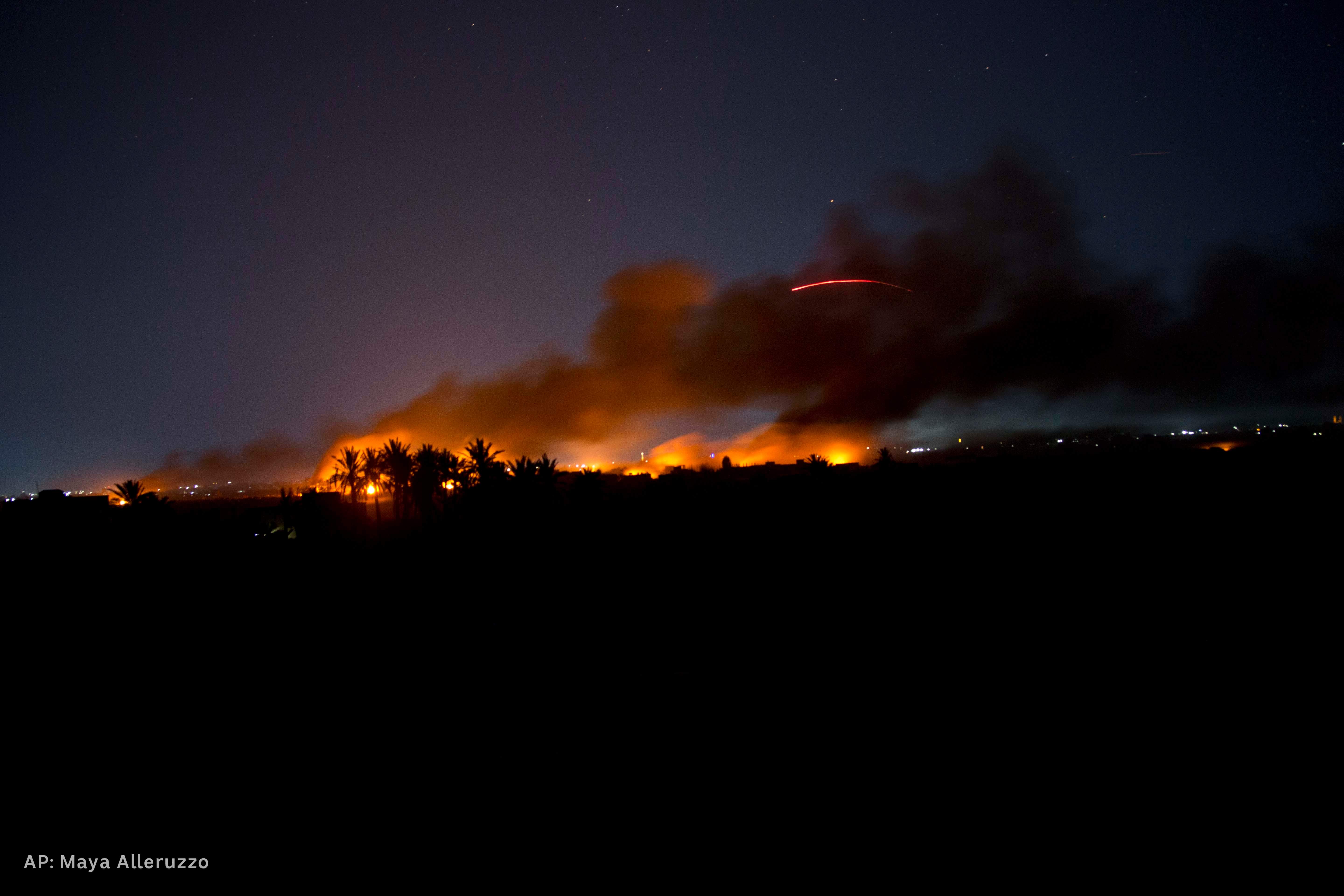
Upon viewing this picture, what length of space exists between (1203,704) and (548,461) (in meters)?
33.9

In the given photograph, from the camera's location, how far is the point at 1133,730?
7652 mm

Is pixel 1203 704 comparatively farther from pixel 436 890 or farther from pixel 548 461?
pixel 548 461

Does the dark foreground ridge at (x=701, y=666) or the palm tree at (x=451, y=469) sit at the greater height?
the palm tree at (x=451, y=469)

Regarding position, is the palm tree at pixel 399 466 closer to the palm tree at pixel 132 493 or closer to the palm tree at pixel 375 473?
the palm tree at pixel 375 473

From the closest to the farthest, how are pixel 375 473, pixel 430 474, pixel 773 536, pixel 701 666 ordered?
pixel 701 666
pixel 773 536
pixel 430 474
pixel 375 473

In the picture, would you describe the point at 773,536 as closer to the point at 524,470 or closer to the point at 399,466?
the point at 524,470

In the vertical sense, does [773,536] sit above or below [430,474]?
below

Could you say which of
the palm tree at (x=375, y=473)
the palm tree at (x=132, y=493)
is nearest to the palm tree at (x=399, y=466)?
the palm tree at (x=375, y=473)

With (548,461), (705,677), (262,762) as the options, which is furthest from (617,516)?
(262,762)

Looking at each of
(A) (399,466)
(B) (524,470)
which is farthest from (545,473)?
(A) (399,466)

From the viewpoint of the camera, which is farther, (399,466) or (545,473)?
(399,466)

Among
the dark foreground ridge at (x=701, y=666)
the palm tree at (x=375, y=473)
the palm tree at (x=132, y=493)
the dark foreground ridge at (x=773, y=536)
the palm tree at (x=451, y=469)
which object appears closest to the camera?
the dark foreground ridge at (x=701, y=666)

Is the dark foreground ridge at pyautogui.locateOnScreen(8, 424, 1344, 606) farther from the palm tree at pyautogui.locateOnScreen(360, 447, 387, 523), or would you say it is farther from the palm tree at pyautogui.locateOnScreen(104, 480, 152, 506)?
the palm tree at pyautogui.locateOnScreen(360, 447, 387, 523)

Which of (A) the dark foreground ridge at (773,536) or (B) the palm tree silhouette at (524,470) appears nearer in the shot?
(A) the dark foreground ridge at (773,536)
